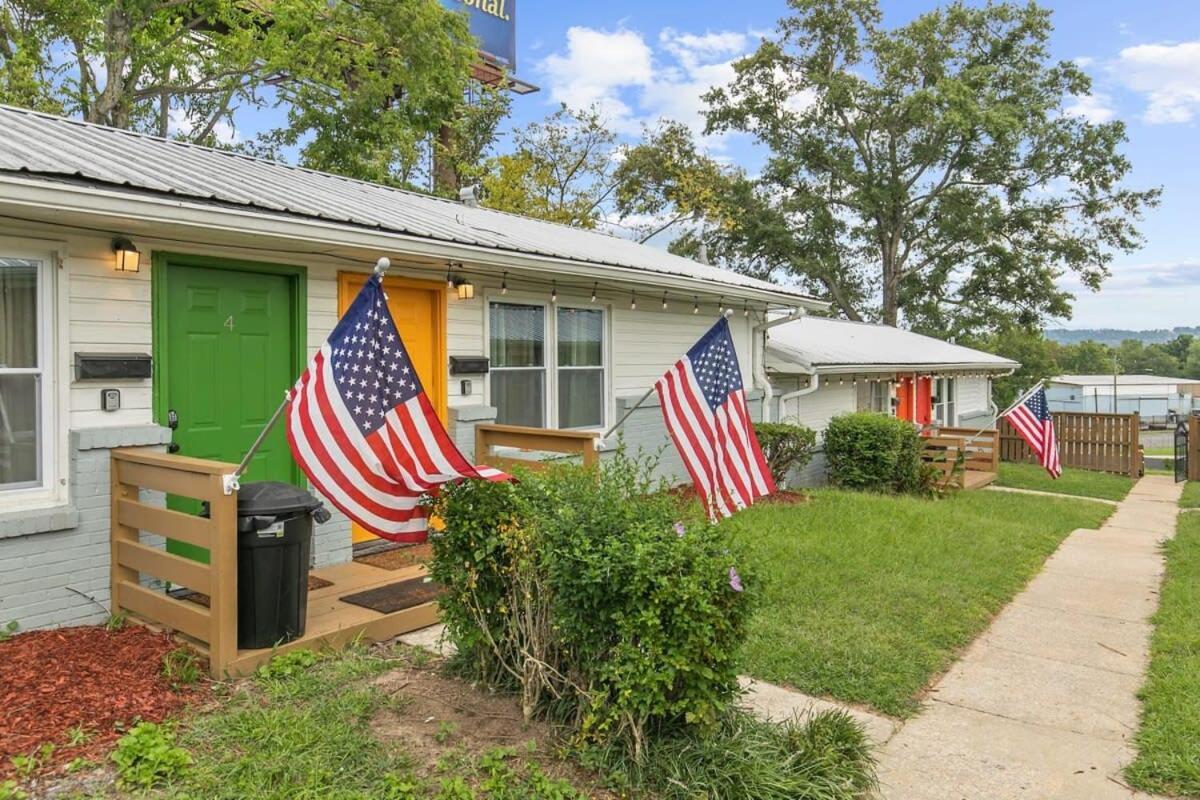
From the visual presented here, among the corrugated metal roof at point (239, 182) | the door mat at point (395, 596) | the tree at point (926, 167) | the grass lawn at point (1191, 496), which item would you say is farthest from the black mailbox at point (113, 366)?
the tree at point (926, 167)

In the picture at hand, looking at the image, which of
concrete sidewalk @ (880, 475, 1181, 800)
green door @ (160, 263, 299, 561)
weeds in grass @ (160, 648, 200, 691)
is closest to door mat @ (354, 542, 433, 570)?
green door @ (160, 263, 299, 561)

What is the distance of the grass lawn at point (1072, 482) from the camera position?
13406mm

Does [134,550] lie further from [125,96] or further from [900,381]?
[900,381]

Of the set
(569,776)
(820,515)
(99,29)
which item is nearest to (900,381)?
(820,515)

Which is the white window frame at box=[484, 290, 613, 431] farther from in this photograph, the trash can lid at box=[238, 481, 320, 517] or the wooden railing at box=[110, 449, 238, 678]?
the wooden railing at box=[110, 449, 238, 678]

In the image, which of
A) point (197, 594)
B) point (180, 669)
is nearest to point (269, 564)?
point (180, 669)

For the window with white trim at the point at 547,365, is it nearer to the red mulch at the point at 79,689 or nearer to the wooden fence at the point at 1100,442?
the red mulch at the point at 79,689

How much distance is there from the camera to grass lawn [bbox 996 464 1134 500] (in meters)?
13.4

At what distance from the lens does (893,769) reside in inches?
131

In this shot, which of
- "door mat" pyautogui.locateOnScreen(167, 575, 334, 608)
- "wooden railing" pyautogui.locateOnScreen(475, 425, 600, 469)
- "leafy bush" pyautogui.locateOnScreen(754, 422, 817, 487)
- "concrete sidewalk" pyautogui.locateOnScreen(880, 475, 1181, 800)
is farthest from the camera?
"leafy bush" pyautogui.locateOnScreen(754, 422, 817, 487)

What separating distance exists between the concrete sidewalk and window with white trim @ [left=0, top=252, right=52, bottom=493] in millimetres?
4600

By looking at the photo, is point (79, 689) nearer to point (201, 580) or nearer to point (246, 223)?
point (201, 580)

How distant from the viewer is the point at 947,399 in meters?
19.2

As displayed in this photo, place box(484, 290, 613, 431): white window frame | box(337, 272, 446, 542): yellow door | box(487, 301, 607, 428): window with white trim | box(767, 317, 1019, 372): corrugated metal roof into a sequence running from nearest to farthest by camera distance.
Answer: box(337, 272, 446, 542): yellow door
box(484, 290, 613, 431): white window frame
box(487, 301, 607, 428): window with white trim
box(767, 317, 1019, 372): corrugated metal roof
